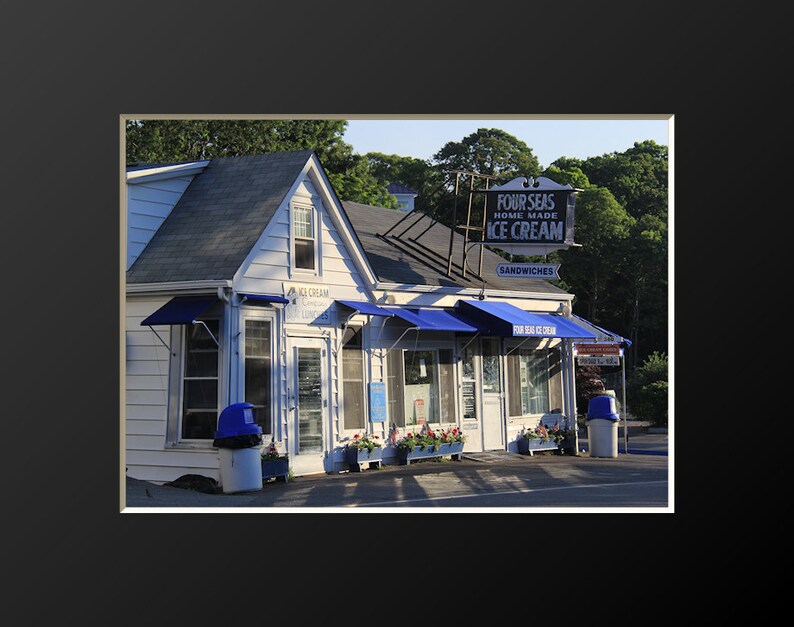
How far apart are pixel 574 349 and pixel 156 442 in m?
11.2

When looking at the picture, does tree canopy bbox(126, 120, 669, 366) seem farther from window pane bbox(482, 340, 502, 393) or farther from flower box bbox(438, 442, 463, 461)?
flower box bbox(438, 442, 463, 461)

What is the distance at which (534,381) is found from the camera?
77.1 feet

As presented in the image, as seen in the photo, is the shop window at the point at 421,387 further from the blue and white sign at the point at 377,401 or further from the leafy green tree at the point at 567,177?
the leafy green tree at the point at 567,177

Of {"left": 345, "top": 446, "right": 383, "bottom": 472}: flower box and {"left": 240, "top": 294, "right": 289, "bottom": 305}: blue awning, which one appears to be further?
{"left": 345, "top": 446, "right": 383, "bottom": 472}: flower box

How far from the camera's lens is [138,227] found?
58.3ft

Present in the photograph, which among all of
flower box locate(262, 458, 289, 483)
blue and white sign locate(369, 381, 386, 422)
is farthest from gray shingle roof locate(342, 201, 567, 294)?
flower box locate(262, 458, 289, 483)

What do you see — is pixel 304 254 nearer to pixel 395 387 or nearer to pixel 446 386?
pixel 395 387

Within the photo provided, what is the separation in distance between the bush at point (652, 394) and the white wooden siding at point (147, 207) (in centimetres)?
1654

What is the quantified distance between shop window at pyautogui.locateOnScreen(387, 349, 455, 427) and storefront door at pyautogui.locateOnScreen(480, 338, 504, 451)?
983mm

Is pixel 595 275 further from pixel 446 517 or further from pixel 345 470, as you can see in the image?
pixel 446 517

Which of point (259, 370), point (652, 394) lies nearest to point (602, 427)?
point (259, 370)

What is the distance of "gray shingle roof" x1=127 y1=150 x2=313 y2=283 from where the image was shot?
16766mm

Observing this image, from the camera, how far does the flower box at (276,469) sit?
1652 centimetres
